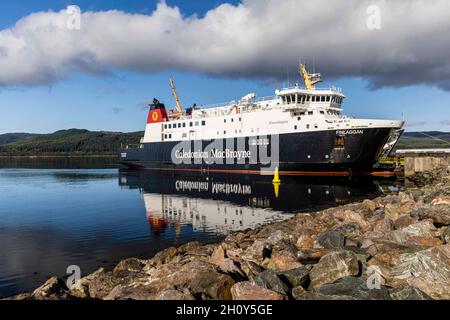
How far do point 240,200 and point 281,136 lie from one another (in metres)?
13.8

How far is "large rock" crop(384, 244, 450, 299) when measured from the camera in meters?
6.56

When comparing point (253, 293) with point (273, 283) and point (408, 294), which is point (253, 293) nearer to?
point (273, 283)

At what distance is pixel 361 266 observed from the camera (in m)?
7.75

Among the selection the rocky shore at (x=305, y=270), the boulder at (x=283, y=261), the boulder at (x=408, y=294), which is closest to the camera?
the boulder at (x=408, y=294)

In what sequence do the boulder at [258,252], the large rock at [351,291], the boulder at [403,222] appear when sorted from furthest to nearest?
the boulder at [403,222], the boulder at [258,252], the large rock at [351,291]

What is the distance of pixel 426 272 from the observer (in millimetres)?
6934

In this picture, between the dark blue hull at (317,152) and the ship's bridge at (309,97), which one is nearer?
the dark blue hull at (317,152)

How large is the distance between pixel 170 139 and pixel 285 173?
19.4 m

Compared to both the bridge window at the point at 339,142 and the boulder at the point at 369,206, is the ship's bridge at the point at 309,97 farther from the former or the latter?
the boulder at the point at 369,206

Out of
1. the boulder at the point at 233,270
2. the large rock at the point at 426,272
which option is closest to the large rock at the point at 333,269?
the large rock at the point at 426,272

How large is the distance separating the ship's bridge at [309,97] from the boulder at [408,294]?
106 feet

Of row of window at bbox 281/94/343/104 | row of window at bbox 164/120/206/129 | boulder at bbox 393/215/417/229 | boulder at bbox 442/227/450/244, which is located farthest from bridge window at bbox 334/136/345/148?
boulder at bbox 442/227/450/244

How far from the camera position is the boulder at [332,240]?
1032 cm
